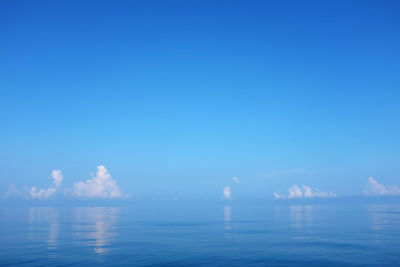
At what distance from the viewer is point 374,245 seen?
69.7 m

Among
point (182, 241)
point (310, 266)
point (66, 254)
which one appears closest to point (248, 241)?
point (182, 241)

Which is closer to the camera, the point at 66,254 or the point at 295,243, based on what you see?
the point at 66,254

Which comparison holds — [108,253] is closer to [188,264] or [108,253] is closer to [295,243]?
[188,264]

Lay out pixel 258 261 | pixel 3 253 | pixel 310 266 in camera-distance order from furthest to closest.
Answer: pixel 3 253, pixel 258 261, pixel 310 266

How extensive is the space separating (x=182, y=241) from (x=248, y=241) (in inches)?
627

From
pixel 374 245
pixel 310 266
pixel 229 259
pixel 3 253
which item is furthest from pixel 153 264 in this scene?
pixel 374 245

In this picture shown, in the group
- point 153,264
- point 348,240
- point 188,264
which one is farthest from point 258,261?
point 348,240

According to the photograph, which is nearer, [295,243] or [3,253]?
[3,253]

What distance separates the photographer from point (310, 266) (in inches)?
1989

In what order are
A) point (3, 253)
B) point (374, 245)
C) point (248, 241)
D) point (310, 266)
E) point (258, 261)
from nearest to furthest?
1. point (310, 266)
2. point (258, 261)
3. point (3, 253)
4. point (374, 245)
5. point (248, 241)

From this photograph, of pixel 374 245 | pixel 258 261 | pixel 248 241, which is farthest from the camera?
pixel 248 241

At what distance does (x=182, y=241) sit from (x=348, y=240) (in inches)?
1579

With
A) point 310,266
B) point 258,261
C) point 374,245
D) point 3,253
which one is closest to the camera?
point 310,266

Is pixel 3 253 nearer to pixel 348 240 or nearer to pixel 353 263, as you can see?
pixel 353 263
